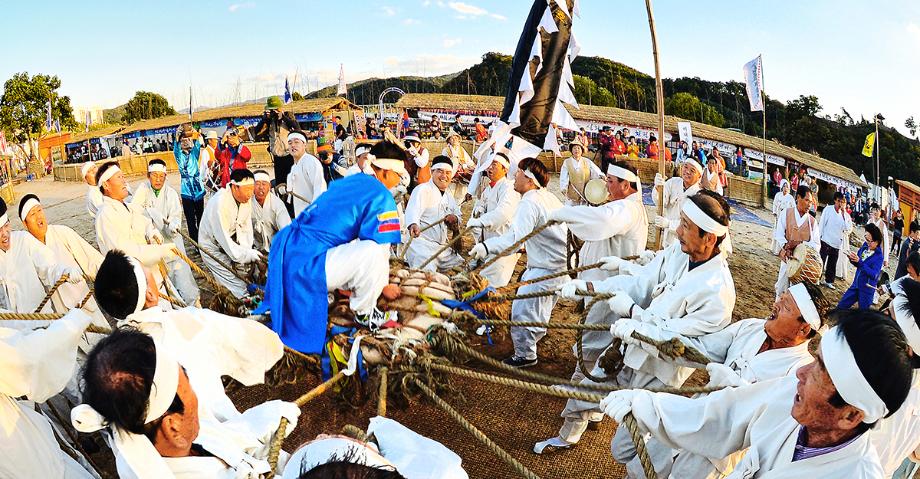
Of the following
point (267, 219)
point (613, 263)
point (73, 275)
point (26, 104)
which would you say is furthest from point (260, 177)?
point (26, 104)

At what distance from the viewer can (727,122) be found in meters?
44.8

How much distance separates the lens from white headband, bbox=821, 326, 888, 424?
1.63 metres

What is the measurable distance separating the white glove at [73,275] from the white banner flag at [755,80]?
14086 mm

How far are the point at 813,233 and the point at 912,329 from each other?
7074 mm

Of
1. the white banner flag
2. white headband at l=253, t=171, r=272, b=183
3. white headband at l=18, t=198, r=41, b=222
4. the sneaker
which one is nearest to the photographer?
white headband at l=253, t=171, r=272, b=183

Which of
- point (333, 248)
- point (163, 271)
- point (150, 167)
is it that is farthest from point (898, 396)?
point (150, 167)

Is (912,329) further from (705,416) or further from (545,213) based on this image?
(545,213)

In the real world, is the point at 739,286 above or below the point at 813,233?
below

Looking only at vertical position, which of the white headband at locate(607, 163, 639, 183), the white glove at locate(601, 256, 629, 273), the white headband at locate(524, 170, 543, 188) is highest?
the white headband at locate(607, 163, 639, 183)

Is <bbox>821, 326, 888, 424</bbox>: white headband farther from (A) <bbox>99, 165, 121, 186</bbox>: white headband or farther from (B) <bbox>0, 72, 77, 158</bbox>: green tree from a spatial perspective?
(B) <bbox>0, 72, 77, 158</bbox>: green tree

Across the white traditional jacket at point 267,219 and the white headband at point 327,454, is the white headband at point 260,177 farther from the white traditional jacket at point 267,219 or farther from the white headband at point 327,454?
the white headband at point 327,454

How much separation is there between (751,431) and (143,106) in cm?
6141

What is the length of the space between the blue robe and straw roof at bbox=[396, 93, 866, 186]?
16658 mm

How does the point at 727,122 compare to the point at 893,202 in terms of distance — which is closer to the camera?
the point at 893,202
